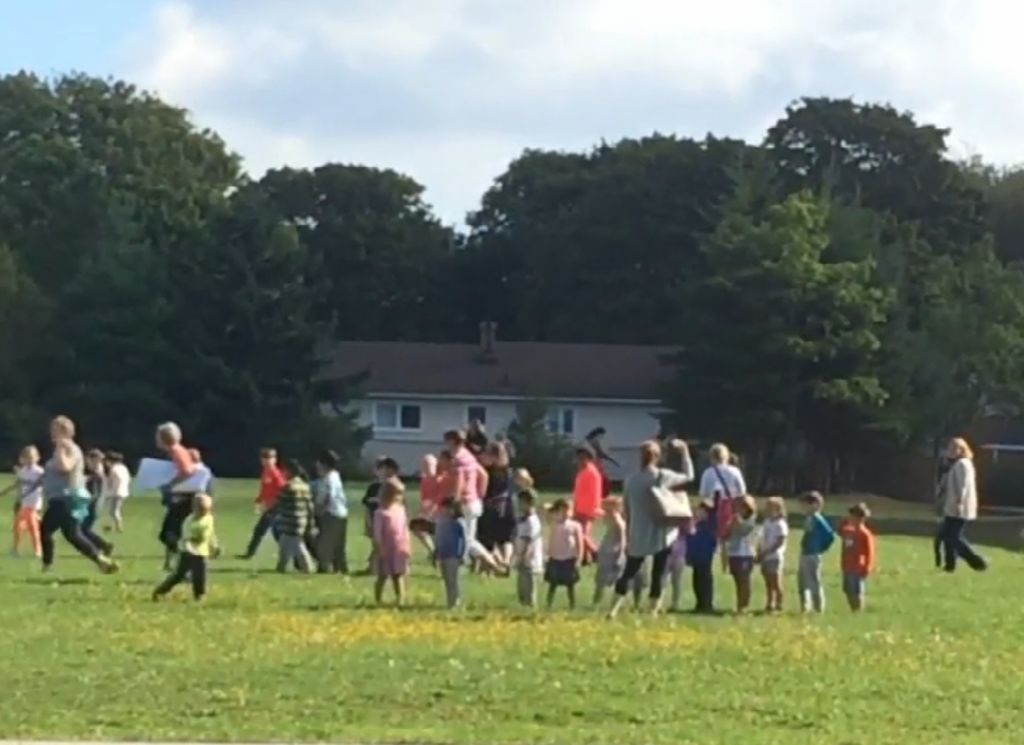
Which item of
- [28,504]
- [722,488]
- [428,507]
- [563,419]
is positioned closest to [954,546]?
[722,488]

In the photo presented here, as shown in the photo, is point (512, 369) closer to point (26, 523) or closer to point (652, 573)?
point (26, 523)

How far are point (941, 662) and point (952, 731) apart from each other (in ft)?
12.1

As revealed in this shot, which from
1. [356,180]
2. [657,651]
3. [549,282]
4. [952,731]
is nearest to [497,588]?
[657,651]

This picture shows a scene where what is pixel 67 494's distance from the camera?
24.2m

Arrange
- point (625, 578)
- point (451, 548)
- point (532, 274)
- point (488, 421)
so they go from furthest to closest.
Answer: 1. point (532, 274)
2. point (488, 421)
3. point (451, 548)
4. point (625, 578)

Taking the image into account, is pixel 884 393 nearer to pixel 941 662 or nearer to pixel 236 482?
pixel 236 482

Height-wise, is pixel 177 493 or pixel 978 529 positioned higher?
pixel 177 493

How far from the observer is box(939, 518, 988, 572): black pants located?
2783 cm

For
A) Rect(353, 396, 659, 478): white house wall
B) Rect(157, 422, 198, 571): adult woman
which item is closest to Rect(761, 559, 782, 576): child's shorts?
Rect(157, 422, 198, 571): adult woman

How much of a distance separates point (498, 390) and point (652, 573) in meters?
60.9

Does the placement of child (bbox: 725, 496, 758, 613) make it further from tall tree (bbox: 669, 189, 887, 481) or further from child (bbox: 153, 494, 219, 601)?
tall tree (bbox: 669, 189, 887, 481)

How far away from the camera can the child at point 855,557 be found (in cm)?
2177

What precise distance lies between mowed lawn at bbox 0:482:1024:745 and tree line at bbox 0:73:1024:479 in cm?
4389

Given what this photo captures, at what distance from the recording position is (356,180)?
9925 centimetres
